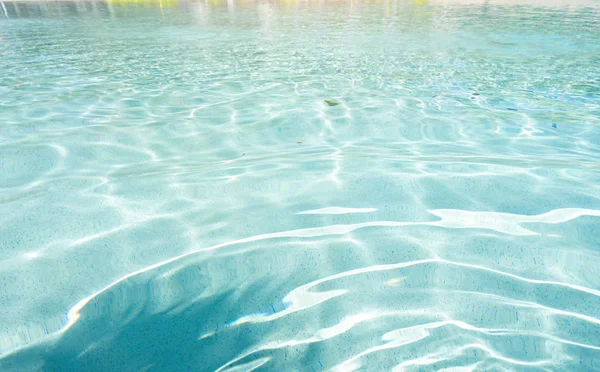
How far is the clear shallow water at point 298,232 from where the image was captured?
1188mm

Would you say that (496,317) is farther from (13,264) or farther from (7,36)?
(7,36)

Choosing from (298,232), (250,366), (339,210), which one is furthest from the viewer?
(339,210)

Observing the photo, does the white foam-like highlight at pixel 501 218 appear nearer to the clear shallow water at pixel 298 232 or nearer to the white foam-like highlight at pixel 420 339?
the clear shallow water at pixel 298 232

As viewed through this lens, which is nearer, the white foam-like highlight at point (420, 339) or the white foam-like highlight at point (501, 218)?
the white foam-like highlight at point (420, 339)

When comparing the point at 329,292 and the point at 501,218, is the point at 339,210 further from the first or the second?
the point at 501,218

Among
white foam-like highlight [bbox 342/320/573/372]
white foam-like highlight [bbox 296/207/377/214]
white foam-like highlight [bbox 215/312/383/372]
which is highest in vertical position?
white foam-like highlight [bbox 296/207/377/214]

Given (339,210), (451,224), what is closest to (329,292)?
(339,210)

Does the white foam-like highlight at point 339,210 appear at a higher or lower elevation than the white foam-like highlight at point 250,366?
higher

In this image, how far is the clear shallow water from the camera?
1.19 m

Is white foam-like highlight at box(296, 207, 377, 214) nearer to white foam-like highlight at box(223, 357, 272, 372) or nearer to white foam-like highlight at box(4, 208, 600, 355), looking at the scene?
white foam-like highlight at box(4, 208, 600, 355)

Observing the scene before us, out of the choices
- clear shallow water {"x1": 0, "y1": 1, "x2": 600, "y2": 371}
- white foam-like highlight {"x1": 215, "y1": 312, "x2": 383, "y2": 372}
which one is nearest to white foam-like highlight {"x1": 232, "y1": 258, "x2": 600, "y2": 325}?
clear shallow water {"x1": 0, "y1": 1, "x2": 600, "y2": 371}

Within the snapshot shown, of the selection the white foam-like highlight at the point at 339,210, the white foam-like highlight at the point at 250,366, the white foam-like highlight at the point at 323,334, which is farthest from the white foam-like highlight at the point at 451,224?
the white foam-like highlight at the point at 250,366

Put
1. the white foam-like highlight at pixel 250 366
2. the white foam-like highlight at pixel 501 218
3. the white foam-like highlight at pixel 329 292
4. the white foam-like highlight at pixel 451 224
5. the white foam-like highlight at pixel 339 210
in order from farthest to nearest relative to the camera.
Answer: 1. the white foam-like highlight at pixel 339 210
2. the white foam-like highlight at pixel 501 218
3. the white foam-like highlight at pixel 451 224
4. the white foam-like highlight at pixel 329 292
5. the white foam-like highlight at pixel 250 366

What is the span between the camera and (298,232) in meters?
1.72
